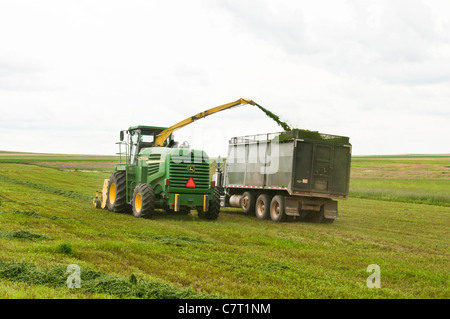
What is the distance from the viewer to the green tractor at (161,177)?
17.5 metres

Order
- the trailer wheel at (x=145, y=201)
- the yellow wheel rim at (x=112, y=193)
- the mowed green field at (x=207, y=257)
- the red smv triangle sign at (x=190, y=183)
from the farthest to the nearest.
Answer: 1. the yellow wheel rim at (x=112, y=193)
2. the red smv triangle sign at (x=190, y=183)
3. the trailer wheel at (x=145, y=201)
4. the mowed green field at (x=207, y=257)

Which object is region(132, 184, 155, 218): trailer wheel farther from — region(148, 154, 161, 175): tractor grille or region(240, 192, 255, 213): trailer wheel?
region(240, 192, 255, 213): trailer wheel

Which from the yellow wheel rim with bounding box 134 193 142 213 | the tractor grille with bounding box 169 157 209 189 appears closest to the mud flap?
the tractor grille with bounding box 169 157 209 189

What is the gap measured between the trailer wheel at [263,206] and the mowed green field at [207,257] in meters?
1.18

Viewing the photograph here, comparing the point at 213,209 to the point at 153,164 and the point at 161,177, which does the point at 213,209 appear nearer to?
the point at 161,177

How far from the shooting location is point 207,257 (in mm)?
10172

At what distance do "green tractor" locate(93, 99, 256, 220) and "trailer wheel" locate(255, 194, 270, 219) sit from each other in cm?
250

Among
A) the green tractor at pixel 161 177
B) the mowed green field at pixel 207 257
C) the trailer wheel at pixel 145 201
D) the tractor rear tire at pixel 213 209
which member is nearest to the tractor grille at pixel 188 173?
the green tractor at pixel 161 177

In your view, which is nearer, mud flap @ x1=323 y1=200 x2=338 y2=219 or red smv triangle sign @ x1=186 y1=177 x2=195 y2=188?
red smv triangle sign @ x1=186 y1=177 x2=195 y2=188

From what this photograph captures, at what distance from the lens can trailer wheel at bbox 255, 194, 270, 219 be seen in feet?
65.8

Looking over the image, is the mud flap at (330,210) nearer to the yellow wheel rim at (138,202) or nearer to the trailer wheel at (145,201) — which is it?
the trailer wheel at (145,201)
